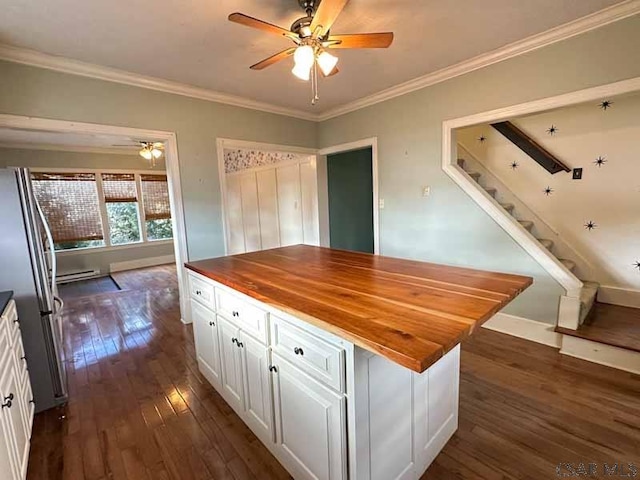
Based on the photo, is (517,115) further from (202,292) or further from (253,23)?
(202,292)

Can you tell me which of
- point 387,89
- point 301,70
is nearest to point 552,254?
point 387,89

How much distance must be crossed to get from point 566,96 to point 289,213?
143 inches

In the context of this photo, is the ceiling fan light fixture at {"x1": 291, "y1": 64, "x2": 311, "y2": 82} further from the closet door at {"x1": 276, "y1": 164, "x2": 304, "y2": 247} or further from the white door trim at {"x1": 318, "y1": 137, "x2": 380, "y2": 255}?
the closet door at {"x1": 276, "y1": 164, "x2": 304, "y2": 247}

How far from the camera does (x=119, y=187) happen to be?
6074 millimetres

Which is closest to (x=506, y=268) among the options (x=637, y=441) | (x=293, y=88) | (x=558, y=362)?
(x=558, y=362)

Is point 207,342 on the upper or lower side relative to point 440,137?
lower

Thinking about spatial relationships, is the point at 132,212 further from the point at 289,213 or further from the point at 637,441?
the point at 637,441

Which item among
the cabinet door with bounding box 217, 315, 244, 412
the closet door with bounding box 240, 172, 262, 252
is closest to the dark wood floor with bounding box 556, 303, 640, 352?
the cabinet door with bounding box 217, 315, 244, 412

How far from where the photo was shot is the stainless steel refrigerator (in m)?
1.67

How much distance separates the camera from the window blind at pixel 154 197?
21.1ft

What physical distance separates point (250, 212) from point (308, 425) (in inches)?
193

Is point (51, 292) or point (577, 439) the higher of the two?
point (51, 292)

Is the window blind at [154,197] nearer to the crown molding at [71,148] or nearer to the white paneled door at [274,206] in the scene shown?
the crown molding at [71,148]

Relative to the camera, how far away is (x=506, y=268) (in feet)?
9.04
